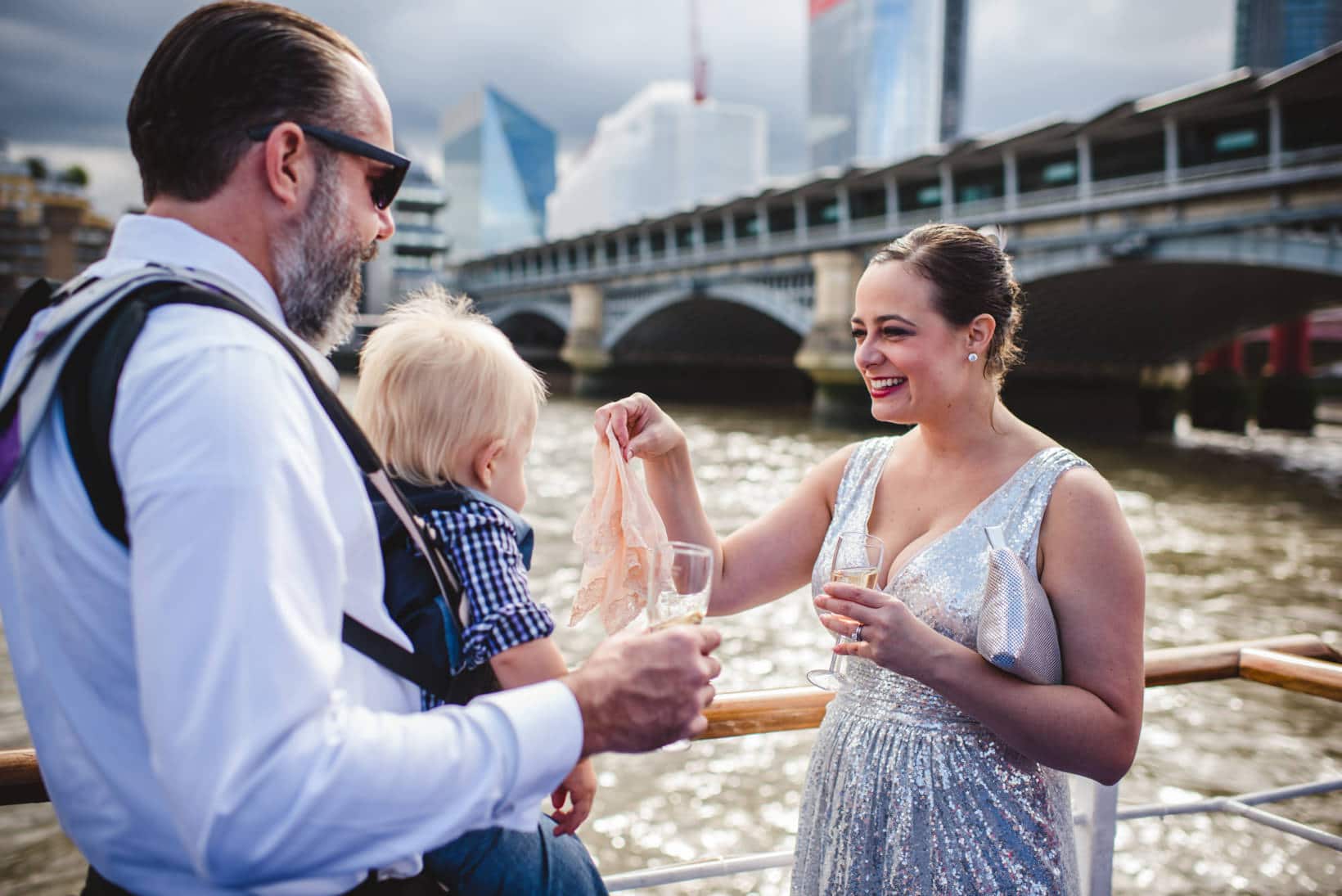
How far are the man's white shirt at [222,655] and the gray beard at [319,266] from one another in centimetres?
6

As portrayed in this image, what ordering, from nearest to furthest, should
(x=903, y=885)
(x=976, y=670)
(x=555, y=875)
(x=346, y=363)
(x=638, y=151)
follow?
1. (x=555, y=875)
2. (x=976, y=670)
3. (x=903, y=885)
4. (x=346, y=363)
5. (x=638, y=151)

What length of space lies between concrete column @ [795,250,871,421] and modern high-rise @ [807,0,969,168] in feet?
291

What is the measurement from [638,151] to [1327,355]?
7812 centimetres

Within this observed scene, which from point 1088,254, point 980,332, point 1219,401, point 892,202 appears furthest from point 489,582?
point 1219,401

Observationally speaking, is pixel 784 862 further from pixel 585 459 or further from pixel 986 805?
pixel 585 459

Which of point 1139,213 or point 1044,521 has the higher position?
point 1139,213

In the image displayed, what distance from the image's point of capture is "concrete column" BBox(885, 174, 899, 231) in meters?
25.6

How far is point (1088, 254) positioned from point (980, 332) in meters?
19.8

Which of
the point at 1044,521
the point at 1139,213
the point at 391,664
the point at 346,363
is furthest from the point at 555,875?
the point at 346,363

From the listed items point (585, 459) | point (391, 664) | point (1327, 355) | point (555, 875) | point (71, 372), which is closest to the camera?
point (71, 372)

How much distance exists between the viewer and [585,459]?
16.5m

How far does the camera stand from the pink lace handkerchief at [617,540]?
5.30 ft

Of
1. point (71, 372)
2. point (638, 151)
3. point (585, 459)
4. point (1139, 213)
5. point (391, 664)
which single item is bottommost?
point (585, 459)

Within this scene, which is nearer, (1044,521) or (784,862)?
(1044,521)
